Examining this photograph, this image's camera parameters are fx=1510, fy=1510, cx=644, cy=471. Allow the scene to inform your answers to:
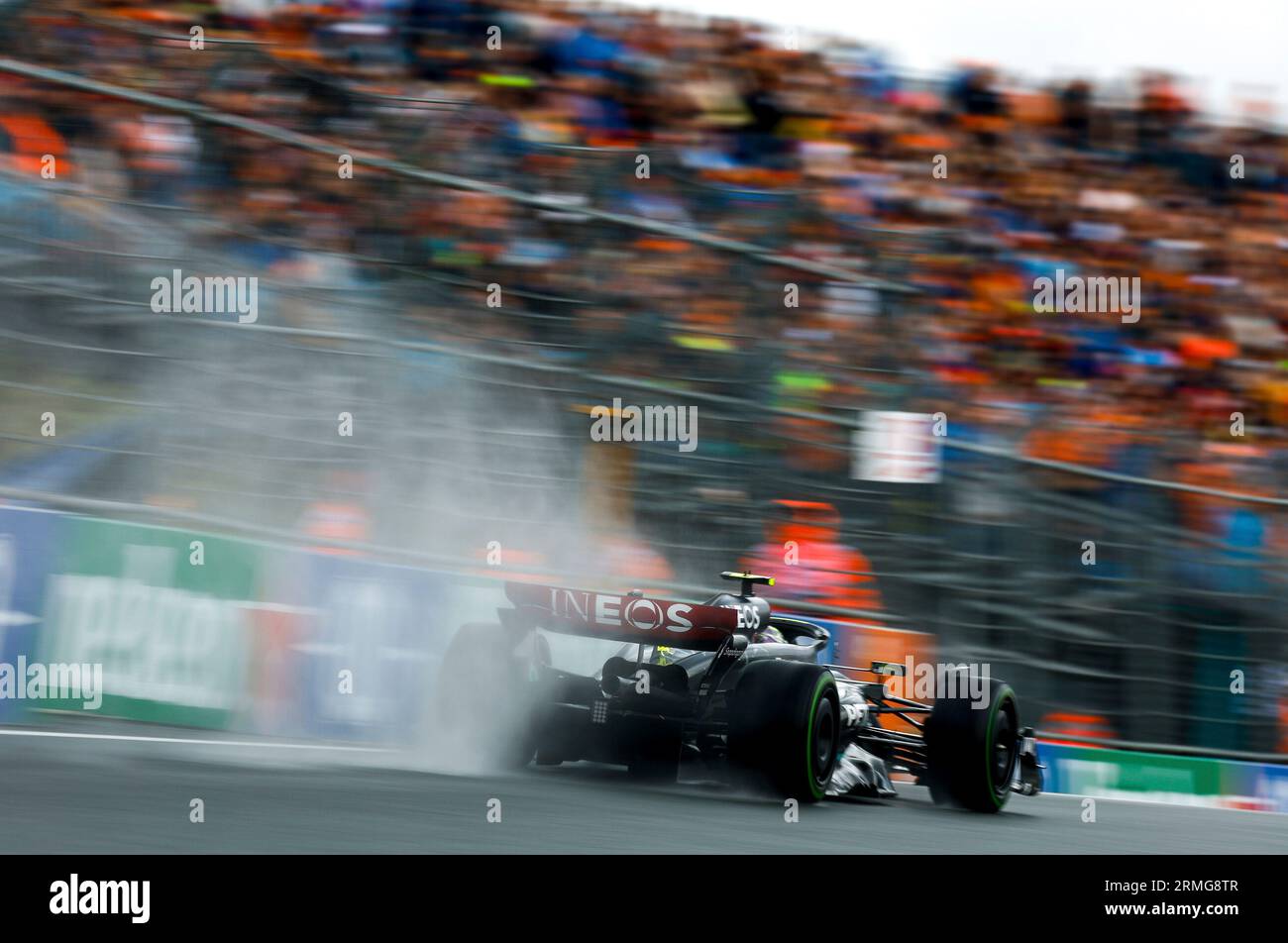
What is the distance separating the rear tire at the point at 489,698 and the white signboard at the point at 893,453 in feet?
9.22

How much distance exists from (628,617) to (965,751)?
1.81 meters

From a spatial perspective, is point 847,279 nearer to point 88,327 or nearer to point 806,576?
point 806,576

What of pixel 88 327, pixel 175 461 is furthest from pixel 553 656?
pixel 88 327

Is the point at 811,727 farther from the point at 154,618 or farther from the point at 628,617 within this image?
the point at 154,618

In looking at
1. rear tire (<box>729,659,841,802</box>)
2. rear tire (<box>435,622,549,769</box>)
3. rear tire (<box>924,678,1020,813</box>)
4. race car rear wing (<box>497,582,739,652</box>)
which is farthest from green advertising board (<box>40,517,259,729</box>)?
rear tire (<box>924,678,1020,813</box>)

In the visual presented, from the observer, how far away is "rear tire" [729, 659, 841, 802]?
5598 millimetres

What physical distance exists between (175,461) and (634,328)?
2706 millimetres

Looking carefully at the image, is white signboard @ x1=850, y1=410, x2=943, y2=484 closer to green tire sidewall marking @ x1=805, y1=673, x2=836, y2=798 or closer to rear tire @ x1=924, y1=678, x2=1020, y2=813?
rear tire @ x1=924, y1=678, x2=1020, y2=813

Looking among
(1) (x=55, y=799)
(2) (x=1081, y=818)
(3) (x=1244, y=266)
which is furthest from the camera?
(3) (x=1244, y=266)

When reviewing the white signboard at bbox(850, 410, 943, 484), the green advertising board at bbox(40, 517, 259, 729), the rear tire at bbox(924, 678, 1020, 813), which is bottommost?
the rear tire at bbox(924, 678, 1020, 813)

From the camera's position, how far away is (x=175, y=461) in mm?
7395

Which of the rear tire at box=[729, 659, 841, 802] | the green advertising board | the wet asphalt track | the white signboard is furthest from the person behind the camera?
the white signboard

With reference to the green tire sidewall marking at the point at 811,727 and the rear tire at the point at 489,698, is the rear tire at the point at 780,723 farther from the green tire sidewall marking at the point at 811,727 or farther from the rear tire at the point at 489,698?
the rear tire at the point at 489,698

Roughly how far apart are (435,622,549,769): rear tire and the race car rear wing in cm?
35
